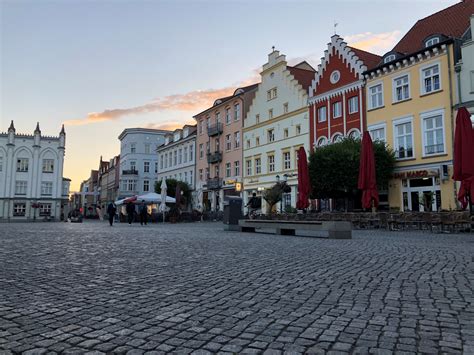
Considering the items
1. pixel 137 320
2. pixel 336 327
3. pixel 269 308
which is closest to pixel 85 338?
pixel 137 320

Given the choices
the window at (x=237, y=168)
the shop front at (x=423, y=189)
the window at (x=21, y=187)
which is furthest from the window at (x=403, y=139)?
the window at (x=21, y=187)

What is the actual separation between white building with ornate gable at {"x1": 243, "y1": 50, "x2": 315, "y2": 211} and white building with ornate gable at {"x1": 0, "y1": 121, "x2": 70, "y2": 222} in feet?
101

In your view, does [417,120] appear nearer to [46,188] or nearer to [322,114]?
[322,114]

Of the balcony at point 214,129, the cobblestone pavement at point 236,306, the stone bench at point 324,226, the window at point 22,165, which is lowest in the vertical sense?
the cobblestone pavement at point 236,306

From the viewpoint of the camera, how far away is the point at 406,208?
91.2 ft

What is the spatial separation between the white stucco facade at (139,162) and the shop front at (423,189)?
172 ft

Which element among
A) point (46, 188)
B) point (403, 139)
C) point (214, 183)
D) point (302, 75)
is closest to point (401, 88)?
point (403, 139)

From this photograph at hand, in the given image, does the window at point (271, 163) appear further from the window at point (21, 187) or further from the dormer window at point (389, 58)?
the window at point (21, 187)

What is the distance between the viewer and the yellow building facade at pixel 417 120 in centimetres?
2562

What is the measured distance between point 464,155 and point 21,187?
193 ft

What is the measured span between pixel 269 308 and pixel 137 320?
1364 millimetres

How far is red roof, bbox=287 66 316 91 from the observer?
3945cm

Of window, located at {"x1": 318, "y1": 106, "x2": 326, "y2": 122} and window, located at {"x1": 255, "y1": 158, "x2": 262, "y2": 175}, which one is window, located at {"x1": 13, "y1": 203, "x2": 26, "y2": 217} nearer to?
window, located at {"x1": 255, "y1": 158, "x2": 262, "y2": 175}

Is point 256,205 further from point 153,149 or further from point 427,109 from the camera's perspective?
point 153,149
